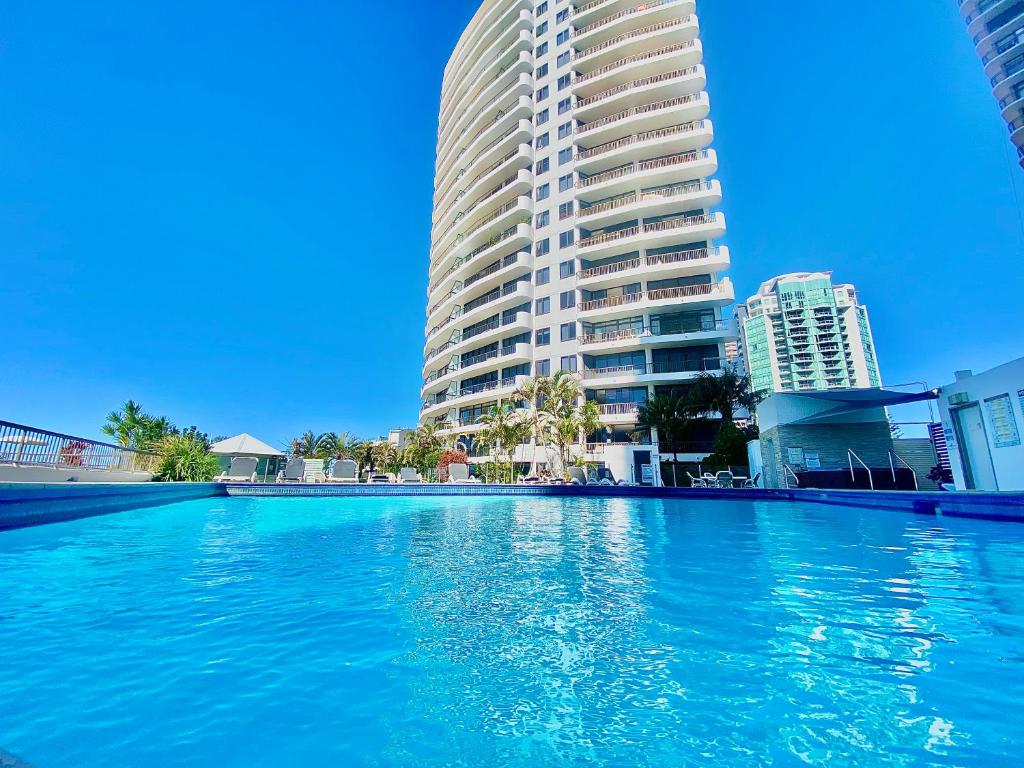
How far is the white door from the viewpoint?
36.4ft

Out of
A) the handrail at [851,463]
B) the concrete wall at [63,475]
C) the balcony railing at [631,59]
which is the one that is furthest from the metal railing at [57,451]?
the balcony railing at [631,59]

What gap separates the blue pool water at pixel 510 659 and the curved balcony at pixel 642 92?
109ft

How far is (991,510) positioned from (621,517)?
740cm

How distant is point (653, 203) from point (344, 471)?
81.8 feet

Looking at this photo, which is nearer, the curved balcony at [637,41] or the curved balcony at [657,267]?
the curved balcony at [657,267]

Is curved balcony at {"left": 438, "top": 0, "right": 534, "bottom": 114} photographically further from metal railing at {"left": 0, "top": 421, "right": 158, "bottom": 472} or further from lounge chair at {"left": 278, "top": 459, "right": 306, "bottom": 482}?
metal railing at {"left": 0, "top": 421, "right": 158, "bottom": 472}

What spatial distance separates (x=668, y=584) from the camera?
4316 mm

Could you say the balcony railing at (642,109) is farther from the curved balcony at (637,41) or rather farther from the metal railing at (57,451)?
the metal railing at (57,451)

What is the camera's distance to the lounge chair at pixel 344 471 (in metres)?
20.6

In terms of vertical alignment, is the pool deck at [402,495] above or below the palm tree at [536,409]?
below

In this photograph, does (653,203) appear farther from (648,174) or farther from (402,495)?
(402,495)

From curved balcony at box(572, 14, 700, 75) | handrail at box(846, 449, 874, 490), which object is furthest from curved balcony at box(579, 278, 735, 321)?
curved balcony at box(572, 14, 700, 75)

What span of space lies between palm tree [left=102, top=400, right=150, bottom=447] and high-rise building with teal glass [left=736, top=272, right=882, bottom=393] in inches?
3851

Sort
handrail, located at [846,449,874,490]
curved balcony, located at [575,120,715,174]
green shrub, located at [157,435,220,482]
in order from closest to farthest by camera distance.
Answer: handrail, located at [846,449,874,490] < green shrub, located at [157,435,220,482] < curved balcony, located at [575,120,715,174]
